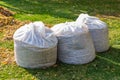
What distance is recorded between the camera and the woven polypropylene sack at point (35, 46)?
5.88 meters

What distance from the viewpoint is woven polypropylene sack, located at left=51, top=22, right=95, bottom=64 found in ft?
20.4

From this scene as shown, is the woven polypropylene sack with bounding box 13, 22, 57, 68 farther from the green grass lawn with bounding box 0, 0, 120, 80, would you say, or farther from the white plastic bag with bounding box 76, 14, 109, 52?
the white plastic bag with bounding box 76, 14, 109, 52

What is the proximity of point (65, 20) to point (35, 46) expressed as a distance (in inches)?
161

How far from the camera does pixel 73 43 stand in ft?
20.4

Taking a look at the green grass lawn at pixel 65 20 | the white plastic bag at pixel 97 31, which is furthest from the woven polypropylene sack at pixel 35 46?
the white plastic bag at pixel 97 31

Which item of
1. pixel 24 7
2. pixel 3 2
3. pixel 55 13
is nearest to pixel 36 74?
pixel 55 13

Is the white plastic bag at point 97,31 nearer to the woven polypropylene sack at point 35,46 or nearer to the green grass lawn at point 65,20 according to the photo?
the green grass lawn at point 65,20

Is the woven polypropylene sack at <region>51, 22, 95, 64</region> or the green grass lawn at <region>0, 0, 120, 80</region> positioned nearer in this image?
the green grass lawn at <region>0, 0, 120, 80</region>

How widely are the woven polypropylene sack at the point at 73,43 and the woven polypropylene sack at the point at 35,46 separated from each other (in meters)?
0.23

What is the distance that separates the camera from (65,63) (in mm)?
6359

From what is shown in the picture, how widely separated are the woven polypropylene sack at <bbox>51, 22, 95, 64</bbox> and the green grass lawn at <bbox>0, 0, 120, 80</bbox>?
0.14 m

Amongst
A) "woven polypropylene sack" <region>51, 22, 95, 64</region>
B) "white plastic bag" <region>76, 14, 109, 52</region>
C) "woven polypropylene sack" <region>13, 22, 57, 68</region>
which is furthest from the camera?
"white plastic bag" <region>76, 14, 109, 52</region>

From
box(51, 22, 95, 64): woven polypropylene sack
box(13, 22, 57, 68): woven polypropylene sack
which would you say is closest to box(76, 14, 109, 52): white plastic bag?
box(51, 22, 95, 64): woven polypropylene sack

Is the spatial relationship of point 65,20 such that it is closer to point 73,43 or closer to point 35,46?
point 73,43
